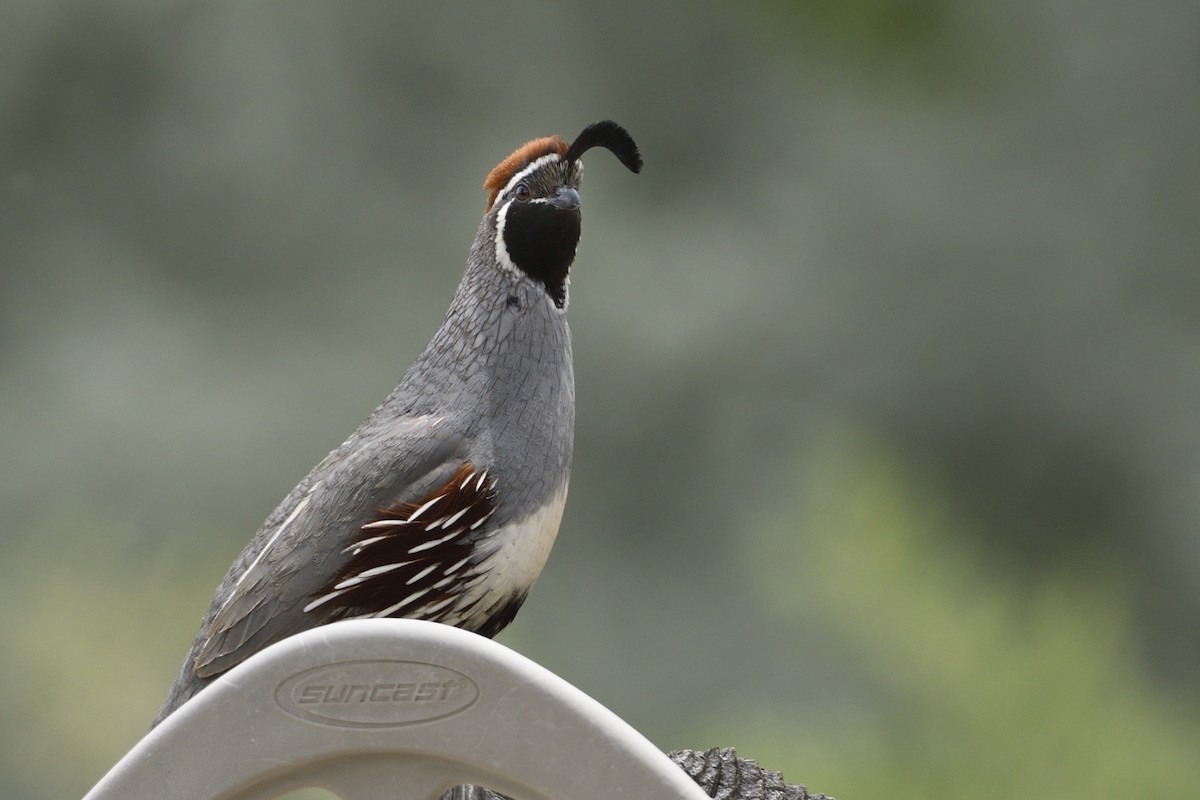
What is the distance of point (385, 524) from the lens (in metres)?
1.52

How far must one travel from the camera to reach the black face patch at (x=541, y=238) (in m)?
1.62

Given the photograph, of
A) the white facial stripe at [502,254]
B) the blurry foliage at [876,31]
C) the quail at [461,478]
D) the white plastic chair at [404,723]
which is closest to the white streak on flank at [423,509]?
the quail at [461,478]

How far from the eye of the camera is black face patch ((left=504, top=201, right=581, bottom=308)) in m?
1.62

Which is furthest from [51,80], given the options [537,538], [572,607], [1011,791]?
[1011,791]

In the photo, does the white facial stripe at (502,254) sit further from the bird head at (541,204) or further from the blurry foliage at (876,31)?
the blurry foliage at (876,31)

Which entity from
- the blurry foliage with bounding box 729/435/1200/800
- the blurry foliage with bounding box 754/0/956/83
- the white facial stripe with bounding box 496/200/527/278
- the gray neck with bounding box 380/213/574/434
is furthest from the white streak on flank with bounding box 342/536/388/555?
the blurry foliage with bounding box 754/0/956/83

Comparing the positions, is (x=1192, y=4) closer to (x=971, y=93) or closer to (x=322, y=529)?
(x=971, y=93)

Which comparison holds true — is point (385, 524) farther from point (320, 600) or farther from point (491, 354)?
point (491, 354)

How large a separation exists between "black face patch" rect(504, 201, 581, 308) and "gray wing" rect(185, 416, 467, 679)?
0.75 feet

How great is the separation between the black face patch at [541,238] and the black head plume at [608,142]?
8 cm

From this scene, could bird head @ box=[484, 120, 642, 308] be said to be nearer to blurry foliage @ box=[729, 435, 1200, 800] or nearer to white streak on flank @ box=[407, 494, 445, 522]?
white streak on flank @ box=[407, 494, 445, 522]

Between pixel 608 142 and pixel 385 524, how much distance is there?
544 mm

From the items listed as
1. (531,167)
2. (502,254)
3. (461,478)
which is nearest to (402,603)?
(461,478)

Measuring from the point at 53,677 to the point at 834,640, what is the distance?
1.57 m
